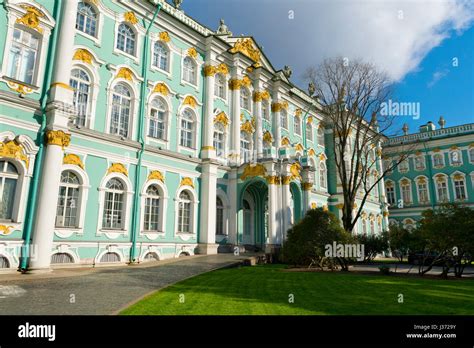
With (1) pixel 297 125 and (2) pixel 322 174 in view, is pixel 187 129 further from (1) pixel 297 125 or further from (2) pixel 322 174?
(2) pixel 322 174

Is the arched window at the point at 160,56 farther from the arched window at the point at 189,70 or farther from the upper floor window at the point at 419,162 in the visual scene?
the upper floor window at the point at 419,162

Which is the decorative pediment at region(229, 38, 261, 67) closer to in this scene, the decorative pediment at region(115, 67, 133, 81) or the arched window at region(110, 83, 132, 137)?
the decorative pediment at region(115, 67, 133, 81)

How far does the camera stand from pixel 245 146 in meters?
24.6

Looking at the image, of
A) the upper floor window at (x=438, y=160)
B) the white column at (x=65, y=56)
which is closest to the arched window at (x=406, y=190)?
the upper floor window at (x=438, y=160)

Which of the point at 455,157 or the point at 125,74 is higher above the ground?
the point at 455,157

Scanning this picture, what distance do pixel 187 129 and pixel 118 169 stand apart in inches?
227

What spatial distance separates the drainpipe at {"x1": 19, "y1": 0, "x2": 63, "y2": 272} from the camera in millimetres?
12000

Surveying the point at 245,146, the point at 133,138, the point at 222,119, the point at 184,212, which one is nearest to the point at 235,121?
the point at 222,119

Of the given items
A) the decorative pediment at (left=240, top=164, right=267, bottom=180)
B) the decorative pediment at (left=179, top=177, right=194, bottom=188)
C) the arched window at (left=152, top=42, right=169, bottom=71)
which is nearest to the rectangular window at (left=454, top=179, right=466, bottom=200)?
the decorative pediment at (left=240, top=164, right=267, bottom=180)

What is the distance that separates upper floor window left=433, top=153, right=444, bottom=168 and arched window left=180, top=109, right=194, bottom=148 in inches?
1400

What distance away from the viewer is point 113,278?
10297mm

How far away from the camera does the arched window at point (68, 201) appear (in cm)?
1378

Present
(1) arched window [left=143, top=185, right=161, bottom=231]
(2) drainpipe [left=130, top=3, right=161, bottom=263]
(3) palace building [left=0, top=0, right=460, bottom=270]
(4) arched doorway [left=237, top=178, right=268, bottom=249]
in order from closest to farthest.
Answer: (3) palace building [left=0, top=0, right=460, bottom=270]
(2) drainpipe [left=130, top=3, right=161, bottom=263]
(1) arched window [left=143, top=185, right=161, bottom=231]
(4) arched doorway [left=237, top=178, right=268, bottom=249]

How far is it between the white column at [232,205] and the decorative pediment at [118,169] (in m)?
7.78
